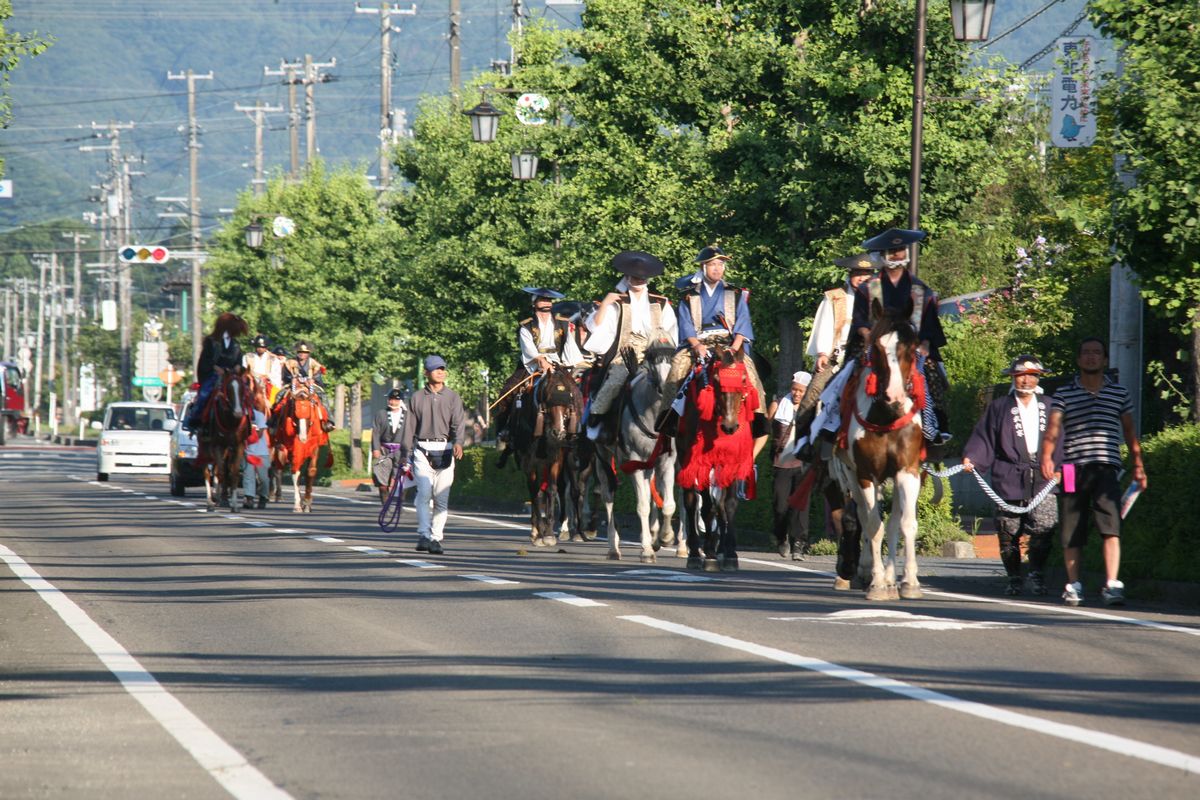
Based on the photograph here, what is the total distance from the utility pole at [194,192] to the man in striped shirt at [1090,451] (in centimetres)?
5974

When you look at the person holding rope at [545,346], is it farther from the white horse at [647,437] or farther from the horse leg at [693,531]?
the horse leg at [693,531]

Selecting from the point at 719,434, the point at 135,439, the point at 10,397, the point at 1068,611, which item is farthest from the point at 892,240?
the point at 10,397

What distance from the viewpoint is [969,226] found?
3070 centimetres

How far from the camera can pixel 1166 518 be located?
56.4ft

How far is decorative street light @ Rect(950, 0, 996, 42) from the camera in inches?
989

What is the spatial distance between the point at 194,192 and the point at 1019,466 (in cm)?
7228

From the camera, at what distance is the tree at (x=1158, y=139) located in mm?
17062

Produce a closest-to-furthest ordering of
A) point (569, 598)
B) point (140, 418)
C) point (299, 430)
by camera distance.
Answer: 1. point (569, 598)
2. point (299, 430)
3. point (140, 418)

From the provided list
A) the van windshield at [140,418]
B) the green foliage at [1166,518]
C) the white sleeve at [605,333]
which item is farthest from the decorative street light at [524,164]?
the green foliage at [1166,518]

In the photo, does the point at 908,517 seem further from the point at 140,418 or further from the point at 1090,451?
the point at 140,418

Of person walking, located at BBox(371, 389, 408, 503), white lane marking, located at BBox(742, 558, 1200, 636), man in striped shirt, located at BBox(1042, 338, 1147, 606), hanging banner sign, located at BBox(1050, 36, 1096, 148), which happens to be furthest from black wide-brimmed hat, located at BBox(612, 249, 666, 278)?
person walking, located at BBox(371, 389, 408, 503)

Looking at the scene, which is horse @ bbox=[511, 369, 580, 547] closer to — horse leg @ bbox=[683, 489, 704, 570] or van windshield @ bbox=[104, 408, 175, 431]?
horse leg @ bbox=[683, 489, 704, 570]

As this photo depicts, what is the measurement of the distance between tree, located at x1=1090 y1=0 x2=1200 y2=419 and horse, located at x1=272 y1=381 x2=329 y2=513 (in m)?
18.1

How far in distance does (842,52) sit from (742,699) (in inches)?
831
